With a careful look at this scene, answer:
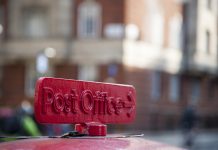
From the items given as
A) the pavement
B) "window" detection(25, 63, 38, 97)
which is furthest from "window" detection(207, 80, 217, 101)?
"window" detection(25, 63, 38, 97)

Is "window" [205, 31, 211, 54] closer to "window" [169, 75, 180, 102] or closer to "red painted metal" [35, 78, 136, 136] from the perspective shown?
"window" [169, 75, 180, 102]

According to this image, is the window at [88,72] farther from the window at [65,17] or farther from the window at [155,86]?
the window at [155,86]

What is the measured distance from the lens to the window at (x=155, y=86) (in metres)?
32.9

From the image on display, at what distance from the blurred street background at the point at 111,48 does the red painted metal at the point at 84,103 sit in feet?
81.8

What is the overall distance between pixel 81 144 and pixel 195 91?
111 feet

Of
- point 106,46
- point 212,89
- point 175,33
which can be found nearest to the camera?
point 106,46

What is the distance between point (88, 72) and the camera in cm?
3150

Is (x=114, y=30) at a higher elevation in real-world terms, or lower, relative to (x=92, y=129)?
higher

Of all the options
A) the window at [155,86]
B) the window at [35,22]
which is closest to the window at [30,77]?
the window at [35,22]

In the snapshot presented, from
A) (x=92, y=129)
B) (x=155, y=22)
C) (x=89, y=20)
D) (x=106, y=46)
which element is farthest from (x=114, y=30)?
(x=92, y=129)

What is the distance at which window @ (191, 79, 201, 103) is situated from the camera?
35.7 m

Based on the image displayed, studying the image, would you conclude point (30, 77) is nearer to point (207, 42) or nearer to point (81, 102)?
point (207, 42)

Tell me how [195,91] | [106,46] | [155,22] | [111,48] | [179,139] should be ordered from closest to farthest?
[179,139] < [111,48] < [106,46] < [155,22] < [195,91]

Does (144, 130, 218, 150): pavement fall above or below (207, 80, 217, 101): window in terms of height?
below
